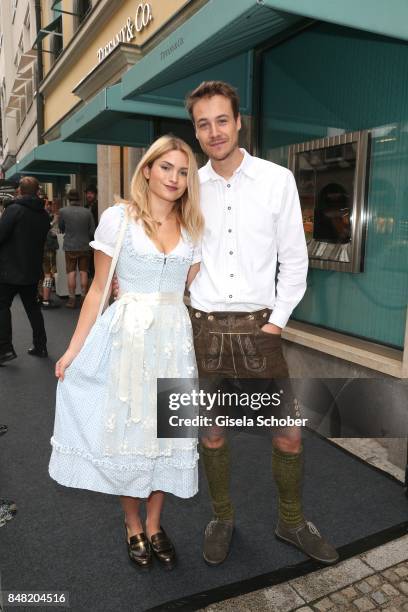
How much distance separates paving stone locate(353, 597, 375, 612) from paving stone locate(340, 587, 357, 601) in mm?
22

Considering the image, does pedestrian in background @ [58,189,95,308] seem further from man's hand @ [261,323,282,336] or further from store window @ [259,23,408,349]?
man's hand @ [261,323,282,336]

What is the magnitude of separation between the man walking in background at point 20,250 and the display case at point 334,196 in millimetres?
2960

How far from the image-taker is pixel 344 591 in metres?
2.20

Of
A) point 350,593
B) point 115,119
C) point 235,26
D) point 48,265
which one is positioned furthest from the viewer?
point 48,265

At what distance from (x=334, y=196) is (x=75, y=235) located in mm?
5452

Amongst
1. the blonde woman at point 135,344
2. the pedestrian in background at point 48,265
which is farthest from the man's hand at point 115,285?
the pedestrian in background at point 48,265

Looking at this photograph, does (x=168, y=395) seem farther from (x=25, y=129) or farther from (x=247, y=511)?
(x=25, y=129)

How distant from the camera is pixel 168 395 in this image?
7.03 feet

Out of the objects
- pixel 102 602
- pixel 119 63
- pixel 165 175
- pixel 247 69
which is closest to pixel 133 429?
pixel 102 602

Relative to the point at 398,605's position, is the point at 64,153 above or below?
above

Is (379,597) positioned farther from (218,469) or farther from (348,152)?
(348,152)

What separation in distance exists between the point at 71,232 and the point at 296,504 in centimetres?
689

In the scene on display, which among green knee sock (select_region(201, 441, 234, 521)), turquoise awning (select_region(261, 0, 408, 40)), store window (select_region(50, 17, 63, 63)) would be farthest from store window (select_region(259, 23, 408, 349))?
store window (select_region(50, 17, 63, 63))

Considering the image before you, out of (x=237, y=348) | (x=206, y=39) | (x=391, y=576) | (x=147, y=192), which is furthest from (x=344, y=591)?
(x=206, y=39)
